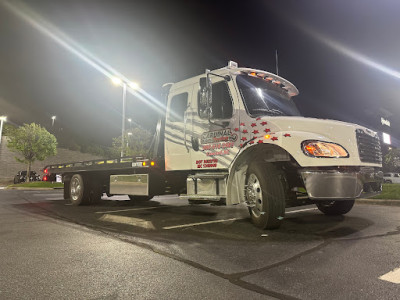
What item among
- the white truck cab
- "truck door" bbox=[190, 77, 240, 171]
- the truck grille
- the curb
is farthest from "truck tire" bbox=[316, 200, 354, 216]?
the curb

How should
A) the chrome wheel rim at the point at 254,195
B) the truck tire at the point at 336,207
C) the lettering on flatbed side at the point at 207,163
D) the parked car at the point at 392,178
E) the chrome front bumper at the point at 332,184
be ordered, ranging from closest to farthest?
the chrome front bumper at the point at 332,184 < the chrome wheel rim at the point at 254,195 < the lettering on flatbed side at the point at 207,163 < the truck tire at the point at 336,207 < the parked car at the point at 392,178

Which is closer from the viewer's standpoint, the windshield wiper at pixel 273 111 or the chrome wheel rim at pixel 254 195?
the chrome wheel rim at pixel 254 195

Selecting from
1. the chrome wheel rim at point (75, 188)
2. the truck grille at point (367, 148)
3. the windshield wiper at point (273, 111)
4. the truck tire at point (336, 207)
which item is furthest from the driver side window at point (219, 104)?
the chrome wheel rim at point (75, 188)

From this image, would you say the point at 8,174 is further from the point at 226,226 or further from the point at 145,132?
the point at 226,226

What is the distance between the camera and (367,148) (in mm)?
4535

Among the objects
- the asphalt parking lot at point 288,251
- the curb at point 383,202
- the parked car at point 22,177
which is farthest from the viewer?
the parked car at point 22,177

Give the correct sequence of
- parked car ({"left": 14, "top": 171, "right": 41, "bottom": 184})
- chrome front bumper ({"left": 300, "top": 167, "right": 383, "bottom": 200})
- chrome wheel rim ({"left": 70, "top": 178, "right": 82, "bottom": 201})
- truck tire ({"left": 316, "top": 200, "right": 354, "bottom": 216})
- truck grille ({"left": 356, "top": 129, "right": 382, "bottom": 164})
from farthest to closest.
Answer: parked car ({"left": 14, "top": 171, "right": 41, "bottom": 184})
chrome wheel rim ({"left": 70, "top": 178, "right": 82, "bottom": 201})
truck tire ({"left": 316, "top": 200, "right": 354, "bottom": 216})
truck grille ({"left": 356, "top": 129, "right": 382, "bottom": 164})
chrome front bumper ({"left": 300, "top": 167, "right": 383, "bottom": 200})

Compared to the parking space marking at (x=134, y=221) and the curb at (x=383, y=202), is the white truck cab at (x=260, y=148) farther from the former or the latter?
the curb at (x=383, y=202)

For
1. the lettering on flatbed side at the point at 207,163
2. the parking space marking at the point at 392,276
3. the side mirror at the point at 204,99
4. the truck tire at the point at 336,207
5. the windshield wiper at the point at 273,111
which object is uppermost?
the side mirror at the point at 204,99

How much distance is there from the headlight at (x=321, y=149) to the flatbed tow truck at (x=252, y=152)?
1cm

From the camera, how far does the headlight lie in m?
3.98

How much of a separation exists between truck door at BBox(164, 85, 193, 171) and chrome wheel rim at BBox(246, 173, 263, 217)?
5.12 feet

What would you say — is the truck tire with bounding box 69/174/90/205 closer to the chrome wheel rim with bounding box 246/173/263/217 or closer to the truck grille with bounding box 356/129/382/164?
the chrome wheel rim with bounding box 246/173/263/217

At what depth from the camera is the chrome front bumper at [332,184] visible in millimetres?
3877
